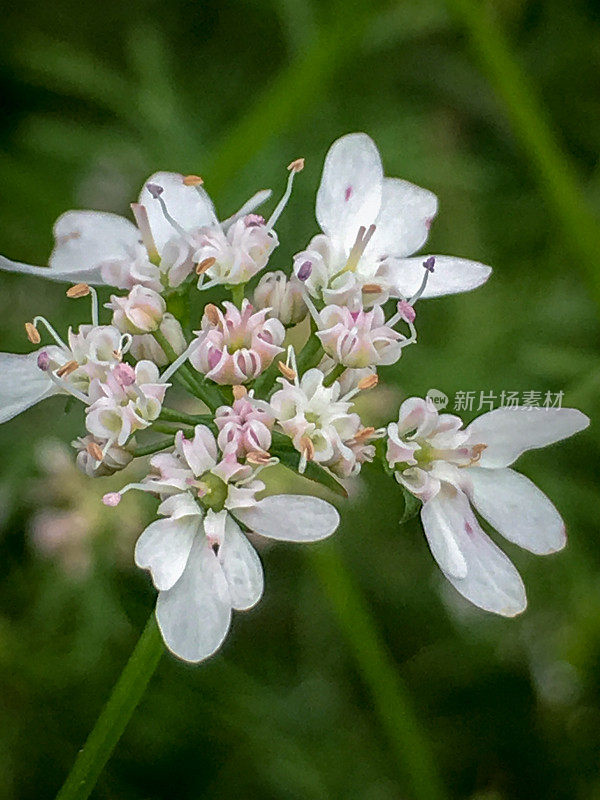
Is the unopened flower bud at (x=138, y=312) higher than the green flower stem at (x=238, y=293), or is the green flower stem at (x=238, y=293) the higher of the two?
the green flower stem at (x=238, y=293)

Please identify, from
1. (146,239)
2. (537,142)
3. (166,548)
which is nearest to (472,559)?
(166,548)

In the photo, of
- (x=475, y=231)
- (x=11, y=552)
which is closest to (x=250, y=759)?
(x=11, y=552)

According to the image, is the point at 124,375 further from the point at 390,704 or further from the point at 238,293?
the point at 390,704

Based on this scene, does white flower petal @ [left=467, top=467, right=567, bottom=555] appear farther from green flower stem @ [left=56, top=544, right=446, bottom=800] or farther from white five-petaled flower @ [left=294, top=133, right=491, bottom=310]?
green flower stem @ [left=56, top=544, right=446, bottom=800]

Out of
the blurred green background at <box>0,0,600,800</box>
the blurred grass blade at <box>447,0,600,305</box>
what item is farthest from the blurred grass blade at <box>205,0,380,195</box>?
Answer: the blurred grass blade at <box>447,0,600,305</box>

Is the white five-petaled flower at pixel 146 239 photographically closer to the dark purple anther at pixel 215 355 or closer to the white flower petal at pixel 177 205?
the white flower petal at pixel 177 205

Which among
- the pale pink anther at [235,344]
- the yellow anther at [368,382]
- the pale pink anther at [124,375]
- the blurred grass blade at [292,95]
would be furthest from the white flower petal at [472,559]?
the blurred grass blade at [292,95]

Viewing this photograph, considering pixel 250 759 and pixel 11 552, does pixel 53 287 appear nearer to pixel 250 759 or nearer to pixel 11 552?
pixel 11 552

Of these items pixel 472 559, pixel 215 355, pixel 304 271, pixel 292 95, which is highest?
pixel 292 95
